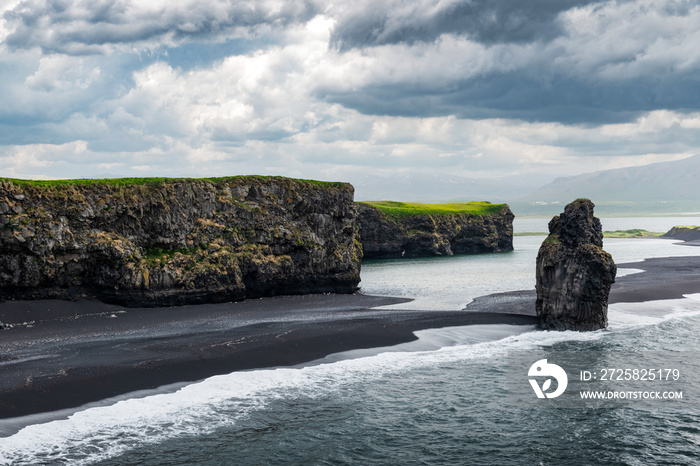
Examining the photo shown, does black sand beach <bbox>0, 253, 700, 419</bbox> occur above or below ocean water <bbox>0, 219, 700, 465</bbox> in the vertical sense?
above

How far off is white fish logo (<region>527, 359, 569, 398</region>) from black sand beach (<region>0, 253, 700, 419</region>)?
366 inches

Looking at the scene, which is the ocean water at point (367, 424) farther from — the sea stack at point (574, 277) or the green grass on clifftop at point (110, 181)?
the green grass on clifftop at point (110, 181)

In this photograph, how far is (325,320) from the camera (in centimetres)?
4172

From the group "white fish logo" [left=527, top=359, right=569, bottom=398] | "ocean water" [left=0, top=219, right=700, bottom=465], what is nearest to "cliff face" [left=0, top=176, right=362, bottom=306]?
"ocean water" [left=0, top=219, right=700, bottom=465]

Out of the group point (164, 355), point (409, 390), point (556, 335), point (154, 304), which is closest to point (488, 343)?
point (556, 335)

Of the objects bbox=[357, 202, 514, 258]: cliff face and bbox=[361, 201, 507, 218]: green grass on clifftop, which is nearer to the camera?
bbox=[357, 202, 514, 258]: cliff face

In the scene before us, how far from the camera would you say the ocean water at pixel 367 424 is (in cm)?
1880

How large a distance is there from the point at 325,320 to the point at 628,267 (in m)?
55.7

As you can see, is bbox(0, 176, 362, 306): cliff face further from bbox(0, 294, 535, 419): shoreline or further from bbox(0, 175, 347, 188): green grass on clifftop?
bbox(0, 294, 535, 419): shoreline

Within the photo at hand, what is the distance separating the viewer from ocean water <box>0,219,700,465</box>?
61.7ft

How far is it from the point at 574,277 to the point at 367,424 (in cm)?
2180

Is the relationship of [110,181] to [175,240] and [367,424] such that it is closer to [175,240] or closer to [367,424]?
[175,240]

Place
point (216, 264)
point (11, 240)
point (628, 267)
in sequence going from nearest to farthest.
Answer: point (11, 240) < point (216, 264) < point (628, 267)

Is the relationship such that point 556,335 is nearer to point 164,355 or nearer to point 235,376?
point 235,376
